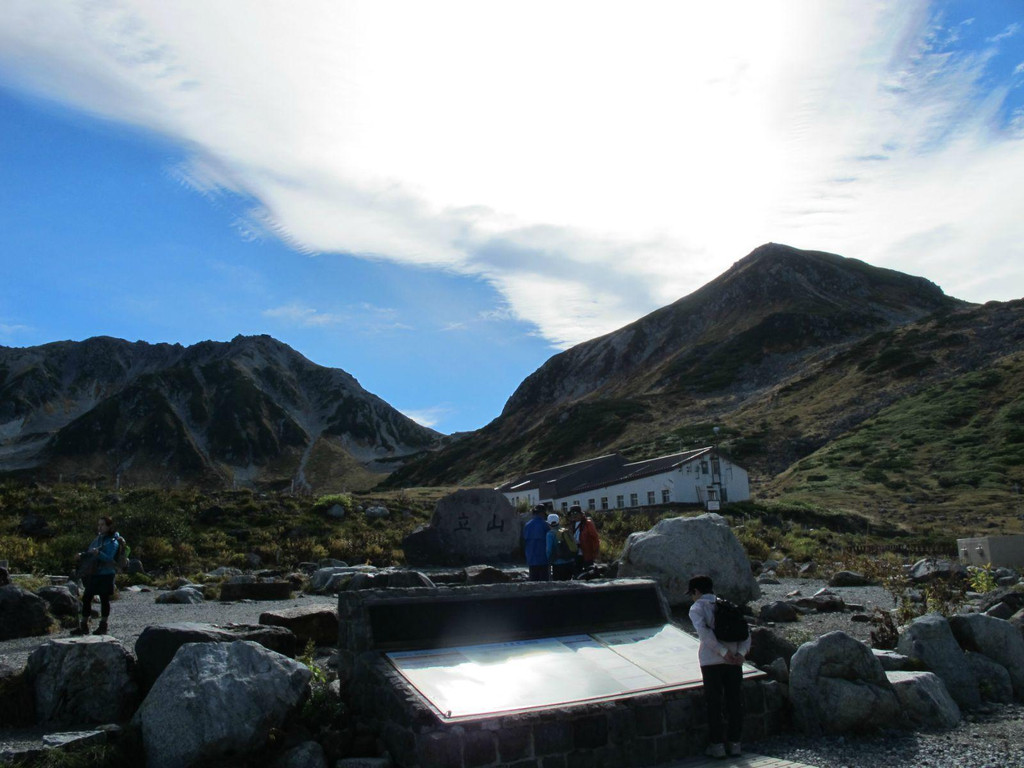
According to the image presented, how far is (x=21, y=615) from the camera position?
10977mm

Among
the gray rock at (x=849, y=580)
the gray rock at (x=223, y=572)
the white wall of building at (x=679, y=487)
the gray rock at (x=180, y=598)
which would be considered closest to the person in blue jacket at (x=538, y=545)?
the gray rock at (x=180, y=598)

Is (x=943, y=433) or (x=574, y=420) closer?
(x=943, y=433)

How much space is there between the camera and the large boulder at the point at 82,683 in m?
7.43

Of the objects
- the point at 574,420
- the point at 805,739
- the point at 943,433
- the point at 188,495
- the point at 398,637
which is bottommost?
the point at 805,739

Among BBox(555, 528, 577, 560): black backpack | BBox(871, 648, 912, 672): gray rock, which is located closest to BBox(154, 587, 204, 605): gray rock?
BBox(555, 528, 577, 560): black backpack

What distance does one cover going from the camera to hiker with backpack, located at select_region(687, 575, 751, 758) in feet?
23.8

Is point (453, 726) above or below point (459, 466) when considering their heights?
below

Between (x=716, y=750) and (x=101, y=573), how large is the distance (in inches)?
356

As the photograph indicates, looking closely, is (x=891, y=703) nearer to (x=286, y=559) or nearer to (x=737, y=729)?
(x=737, y=729)

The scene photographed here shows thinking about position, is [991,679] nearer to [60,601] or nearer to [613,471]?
[60,601]

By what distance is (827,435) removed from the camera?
7525 cm

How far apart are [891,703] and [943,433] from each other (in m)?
61.5

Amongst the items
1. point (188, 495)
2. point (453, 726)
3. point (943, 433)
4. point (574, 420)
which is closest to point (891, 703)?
point (453, 726)

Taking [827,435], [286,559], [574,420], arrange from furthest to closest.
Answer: [574,420]
[827,435]
[286,559]
